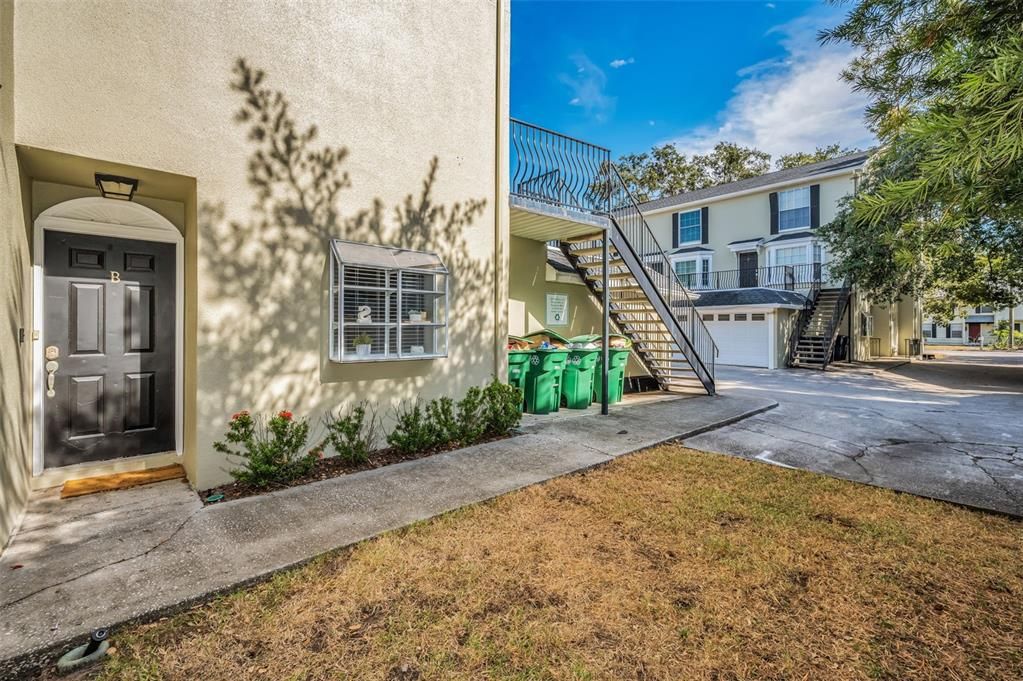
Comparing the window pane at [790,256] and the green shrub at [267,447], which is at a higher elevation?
the window pane at [790,256]

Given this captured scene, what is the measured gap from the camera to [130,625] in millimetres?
2271

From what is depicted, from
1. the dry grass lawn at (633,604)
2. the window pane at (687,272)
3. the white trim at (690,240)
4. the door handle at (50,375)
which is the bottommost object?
the dry grass lawn at (633,604)

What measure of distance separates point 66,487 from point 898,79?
8.35m

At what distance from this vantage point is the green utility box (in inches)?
284

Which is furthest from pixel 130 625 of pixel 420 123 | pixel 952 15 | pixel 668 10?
pixel 668 10

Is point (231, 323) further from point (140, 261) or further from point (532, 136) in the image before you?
point (532, 136)

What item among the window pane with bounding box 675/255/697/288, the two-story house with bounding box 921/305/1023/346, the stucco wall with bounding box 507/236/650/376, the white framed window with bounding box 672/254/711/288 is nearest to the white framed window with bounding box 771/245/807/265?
the white framed window with bounding box 672/254/711/288

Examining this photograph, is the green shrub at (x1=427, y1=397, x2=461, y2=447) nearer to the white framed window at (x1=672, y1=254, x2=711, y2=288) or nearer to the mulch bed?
the mulch bed

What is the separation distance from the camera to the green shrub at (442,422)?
5.49m

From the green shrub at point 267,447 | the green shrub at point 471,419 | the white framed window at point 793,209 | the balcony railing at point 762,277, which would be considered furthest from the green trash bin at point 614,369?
the white framed window at point 793,209

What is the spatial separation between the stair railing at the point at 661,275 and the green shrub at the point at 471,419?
409cm

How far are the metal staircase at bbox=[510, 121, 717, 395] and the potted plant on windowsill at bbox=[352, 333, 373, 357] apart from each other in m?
3.03

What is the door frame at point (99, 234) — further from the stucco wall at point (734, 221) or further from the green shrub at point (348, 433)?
the stucco wall at point (734, 221)

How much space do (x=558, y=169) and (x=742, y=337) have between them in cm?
1394
